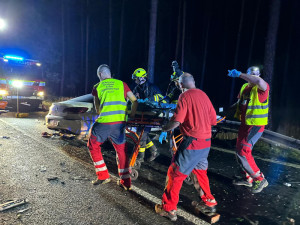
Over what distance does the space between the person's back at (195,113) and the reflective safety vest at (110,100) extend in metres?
1.18

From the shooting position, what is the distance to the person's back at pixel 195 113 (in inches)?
107

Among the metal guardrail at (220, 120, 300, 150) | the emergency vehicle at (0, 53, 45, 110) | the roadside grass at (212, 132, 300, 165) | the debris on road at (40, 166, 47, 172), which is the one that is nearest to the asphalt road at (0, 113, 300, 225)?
the debris on road at (40, 166, 47, 172)

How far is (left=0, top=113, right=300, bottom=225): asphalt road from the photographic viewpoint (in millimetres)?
2793

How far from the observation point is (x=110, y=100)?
351cm

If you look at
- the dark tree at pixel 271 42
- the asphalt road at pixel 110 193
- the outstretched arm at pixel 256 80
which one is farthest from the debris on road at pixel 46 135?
the dark tree at pixel 271 42

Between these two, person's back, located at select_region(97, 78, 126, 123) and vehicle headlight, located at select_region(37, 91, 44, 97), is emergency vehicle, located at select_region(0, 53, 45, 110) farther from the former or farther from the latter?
person's back, located at select_region(97, 78, 126, 123)

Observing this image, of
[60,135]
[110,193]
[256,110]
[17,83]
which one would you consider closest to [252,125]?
[256,110]

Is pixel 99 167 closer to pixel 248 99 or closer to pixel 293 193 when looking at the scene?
pixel 248 99

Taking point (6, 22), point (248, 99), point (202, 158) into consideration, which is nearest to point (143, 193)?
point (202, 158)

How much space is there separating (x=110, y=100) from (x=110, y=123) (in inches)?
14.2

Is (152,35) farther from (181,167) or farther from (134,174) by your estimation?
(181,167)

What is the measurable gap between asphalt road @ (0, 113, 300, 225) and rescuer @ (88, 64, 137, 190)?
27 centimetres

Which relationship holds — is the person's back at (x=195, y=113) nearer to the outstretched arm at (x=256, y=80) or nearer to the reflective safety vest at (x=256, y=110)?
the outstretched arm at (x=256, y=80)

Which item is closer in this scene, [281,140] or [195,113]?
[195,113]
